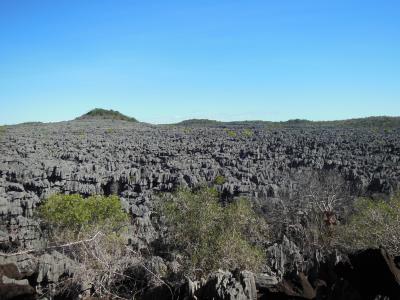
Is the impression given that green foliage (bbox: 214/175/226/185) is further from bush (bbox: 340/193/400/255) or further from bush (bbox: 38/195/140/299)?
bush (bbox: 340/193/400/255)

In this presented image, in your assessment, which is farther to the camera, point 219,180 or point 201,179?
point 201,179

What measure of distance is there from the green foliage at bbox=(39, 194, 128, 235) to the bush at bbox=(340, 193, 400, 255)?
32.0 feet

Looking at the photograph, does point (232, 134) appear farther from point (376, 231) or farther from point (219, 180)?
point (376, 231)

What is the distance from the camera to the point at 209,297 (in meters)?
11.2

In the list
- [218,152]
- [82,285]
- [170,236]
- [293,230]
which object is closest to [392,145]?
[218,152]

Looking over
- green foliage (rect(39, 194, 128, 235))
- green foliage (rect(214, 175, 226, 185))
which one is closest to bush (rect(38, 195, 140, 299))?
green foliage (rect(39, 194, 128, 235))

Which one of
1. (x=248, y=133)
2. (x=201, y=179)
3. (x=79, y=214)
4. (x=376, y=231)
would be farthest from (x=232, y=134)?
(x=376, y=231)

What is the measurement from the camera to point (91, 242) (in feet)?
52.3

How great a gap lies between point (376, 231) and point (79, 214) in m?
12.6

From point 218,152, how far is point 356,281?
3865 centimetres

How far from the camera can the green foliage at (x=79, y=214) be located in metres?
22.4

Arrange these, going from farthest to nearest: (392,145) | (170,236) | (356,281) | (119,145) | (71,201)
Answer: (119,145), (392,145), (71,201), (170,236), (356,281)

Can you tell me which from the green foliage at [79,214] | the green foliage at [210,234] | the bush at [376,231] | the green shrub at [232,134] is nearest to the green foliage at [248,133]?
the green shrub at [232,134]

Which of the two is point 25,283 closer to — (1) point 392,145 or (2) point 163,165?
(2) point 163,165
